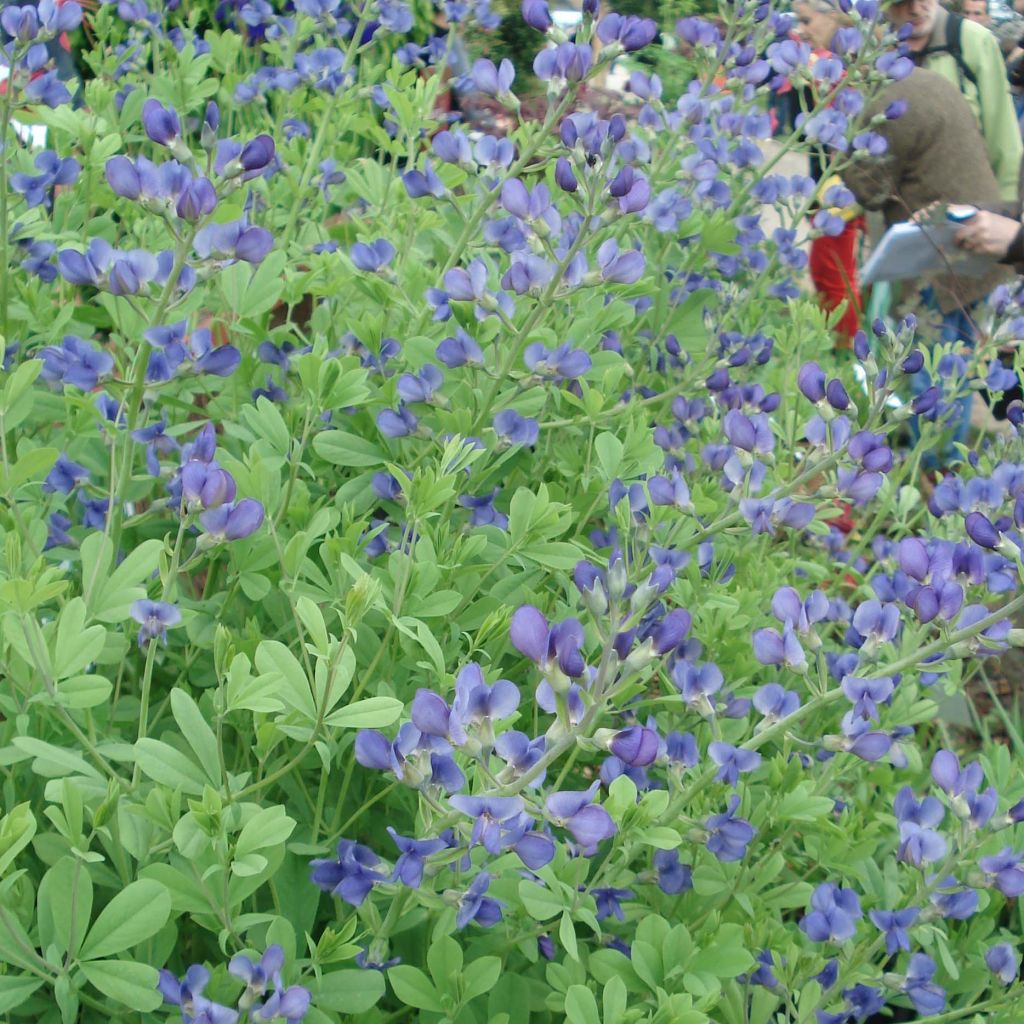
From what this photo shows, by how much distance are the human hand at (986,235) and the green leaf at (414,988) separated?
333 cm

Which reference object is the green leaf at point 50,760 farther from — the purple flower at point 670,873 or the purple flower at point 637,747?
the purple flower at point 670,873

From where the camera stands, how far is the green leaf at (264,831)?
112 centimetres

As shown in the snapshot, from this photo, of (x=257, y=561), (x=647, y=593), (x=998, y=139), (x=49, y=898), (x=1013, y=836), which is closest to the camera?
(x=647, y=593)

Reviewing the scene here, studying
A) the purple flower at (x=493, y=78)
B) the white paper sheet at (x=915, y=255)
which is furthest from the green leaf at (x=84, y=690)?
the white paper sheet at (x=915, y=255)

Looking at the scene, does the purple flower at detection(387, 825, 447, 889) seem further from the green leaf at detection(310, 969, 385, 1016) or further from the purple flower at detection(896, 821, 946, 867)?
the purple flower at detection(896, 821, 946, 867)

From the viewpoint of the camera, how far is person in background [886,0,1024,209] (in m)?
4.59

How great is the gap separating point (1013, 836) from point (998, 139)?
11.8ft

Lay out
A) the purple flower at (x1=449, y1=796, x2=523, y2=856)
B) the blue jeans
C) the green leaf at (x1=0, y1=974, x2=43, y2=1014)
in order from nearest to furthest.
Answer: the purple flower at (x1=449, y1=796, x2=523, y2=856) → the green leaf at (x1=0, y1=974, x2=43, y2=1014) → the blue jeans

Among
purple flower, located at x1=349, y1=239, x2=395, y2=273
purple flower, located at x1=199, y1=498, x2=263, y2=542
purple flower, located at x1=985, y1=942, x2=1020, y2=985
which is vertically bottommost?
purple flower, located at x1=985, y1=942, x2=1020, y2=985

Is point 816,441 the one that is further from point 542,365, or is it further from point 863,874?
point 863,874

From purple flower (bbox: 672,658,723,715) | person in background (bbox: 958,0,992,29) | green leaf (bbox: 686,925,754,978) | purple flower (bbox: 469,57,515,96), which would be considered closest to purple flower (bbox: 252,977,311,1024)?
green leaf (bbox: 686,925,754,978)

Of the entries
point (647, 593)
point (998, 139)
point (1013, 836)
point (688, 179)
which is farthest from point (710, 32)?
point (998, 139)

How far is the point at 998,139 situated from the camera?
15.2 feet

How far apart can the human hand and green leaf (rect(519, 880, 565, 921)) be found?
3.22 metres
